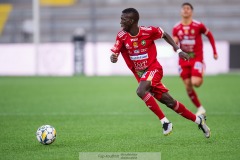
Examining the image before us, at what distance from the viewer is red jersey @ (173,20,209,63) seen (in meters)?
12.6

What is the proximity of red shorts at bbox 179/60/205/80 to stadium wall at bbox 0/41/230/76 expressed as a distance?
574 inches

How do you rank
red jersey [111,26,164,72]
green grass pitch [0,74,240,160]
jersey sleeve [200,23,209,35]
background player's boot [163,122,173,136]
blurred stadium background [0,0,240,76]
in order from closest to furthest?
green grass pitch [0,74,240,160], background player's boot [163,122,173,136], red jersey [111,26,164,72], jersey sleeve [200,23,209,35], blurred stadium background [0,0,240,76]

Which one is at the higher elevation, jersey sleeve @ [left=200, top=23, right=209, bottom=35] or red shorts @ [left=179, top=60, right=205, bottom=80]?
jersey sleeve @ [left=200, top=23, right=209, bottom=35]

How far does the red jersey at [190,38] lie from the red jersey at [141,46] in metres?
3.64

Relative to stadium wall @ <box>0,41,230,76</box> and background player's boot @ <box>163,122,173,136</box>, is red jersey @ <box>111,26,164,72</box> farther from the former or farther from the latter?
stadium wall @ <box>0,41,230,76</box>

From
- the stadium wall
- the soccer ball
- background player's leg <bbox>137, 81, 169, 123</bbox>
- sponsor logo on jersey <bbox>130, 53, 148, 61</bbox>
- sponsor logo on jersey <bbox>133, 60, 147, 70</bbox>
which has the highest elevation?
the stadium wall

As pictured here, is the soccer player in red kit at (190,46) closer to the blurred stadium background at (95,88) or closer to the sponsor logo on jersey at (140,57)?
the blurred stadium background at (95,88)

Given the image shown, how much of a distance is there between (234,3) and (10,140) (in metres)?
25.0

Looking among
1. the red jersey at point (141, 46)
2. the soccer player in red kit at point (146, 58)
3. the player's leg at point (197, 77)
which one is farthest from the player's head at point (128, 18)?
the player's leg at point (197, 77)

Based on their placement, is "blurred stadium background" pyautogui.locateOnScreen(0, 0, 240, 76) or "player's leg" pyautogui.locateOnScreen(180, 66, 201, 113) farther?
"blurred stadium background" pyautogui.locateOnScreen(0, 0, 240, 76)

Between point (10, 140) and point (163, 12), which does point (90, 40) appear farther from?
point (10, 140)

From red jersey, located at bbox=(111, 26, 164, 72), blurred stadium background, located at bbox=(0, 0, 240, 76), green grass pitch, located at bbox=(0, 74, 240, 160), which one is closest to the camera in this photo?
green grass pitch, located at bbox=(0, 74, 240, 160)

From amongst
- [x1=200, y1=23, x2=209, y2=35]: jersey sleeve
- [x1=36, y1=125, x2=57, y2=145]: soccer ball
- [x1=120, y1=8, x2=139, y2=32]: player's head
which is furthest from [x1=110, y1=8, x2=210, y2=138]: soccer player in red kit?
[x1=200, y1=23, x2=209, y2=35]: jersey sleeve

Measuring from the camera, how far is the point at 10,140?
28.9ft
